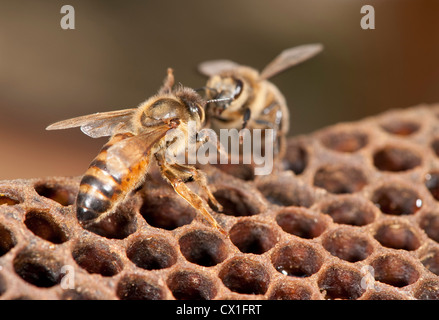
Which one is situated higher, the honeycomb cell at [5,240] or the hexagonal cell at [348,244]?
the honeycomb cell at [5,240]

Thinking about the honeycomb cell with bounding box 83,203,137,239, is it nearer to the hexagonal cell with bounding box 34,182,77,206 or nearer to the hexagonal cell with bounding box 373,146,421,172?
the hexagonal cell with bounding box 34,182,77,206

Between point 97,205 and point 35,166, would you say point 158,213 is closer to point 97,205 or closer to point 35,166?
point 97,205

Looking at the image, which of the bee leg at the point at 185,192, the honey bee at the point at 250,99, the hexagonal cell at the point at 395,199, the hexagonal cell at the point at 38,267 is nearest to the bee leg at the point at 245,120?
the honey bee at the point at 250,99

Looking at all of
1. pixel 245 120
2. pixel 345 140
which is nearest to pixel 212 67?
pixel 245 120

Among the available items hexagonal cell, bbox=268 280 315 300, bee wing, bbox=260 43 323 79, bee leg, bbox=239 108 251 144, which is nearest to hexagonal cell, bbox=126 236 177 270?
hexagonal cell, bbox=268 280 315 300

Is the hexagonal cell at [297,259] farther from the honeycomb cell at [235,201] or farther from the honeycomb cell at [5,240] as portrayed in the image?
the honeycomb cell at [5,240]

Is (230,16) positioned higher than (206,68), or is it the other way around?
(230,16)
